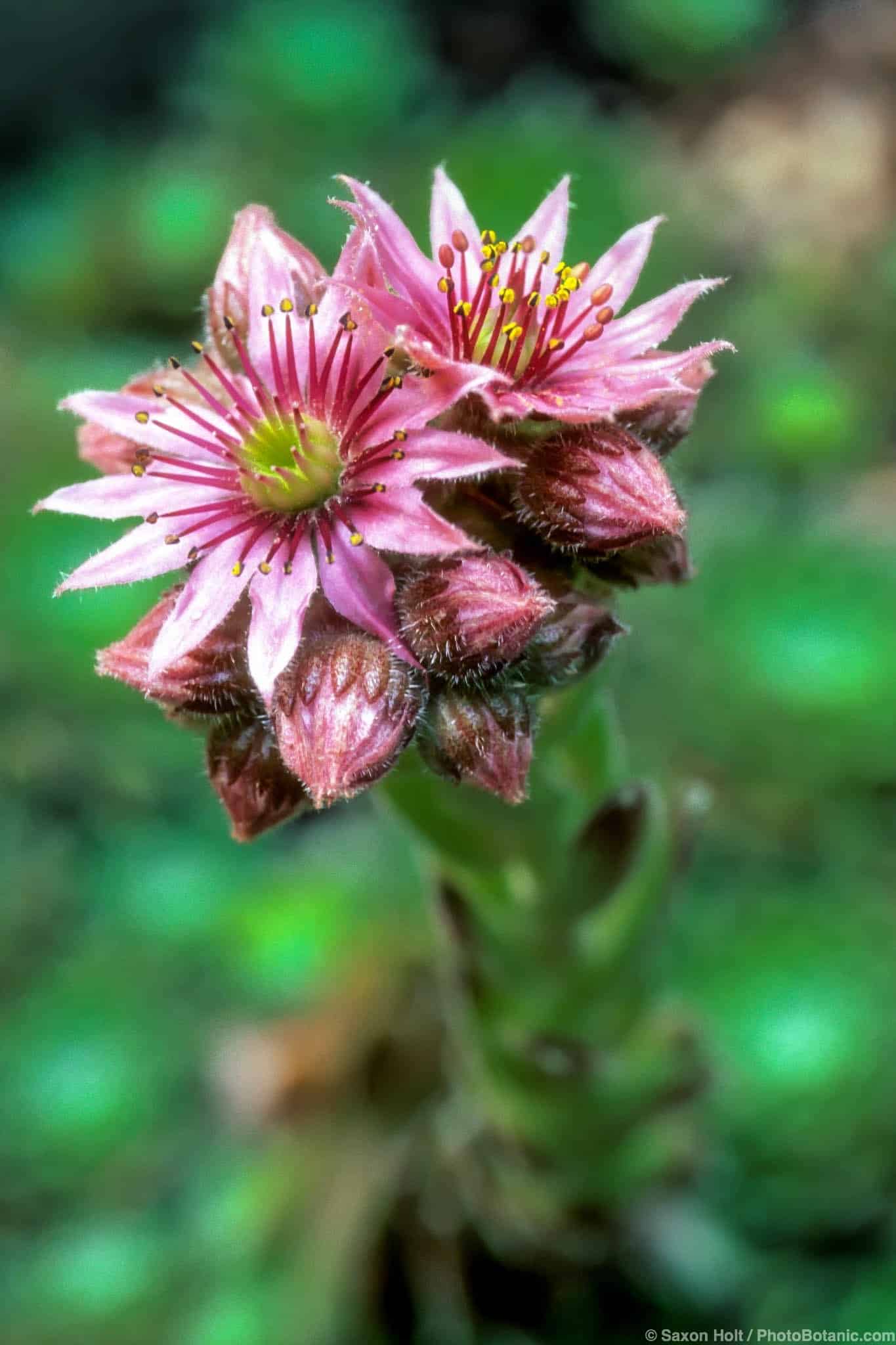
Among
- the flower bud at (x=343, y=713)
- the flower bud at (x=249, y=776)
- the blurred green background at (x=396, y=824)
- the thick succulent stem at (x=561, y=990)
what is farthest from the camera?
the blurred green background at (x=396, y=824)

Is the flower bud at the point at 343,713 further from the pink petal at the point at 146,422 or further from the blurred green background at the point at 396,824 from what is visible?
the blurred green background at the point at 396,824

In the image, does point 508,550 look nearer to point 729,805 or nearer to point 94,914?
point 729,805

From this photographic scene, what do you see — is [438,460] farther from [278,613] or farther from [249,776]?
[249,776]

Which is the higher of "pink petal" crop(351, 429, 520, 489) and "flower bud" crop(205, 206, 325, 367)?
"flower bud" crop(205, 206, 325, 367)

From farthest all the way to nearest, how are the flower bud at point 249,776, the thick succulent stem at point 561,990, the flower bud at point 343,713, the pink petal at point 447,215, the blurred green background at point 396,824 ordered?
the blurred green background at point 396,824
the thick succulent stem at point 561,990
the pink petal at point 447,215
the flower bud at point 249,776
the flower bud at point 343,713

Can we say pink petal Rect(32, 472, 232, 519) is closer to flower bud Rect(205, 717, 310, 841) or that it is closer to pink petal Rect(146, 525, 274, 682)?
pink petal Rect(146, 525, 274, 682)

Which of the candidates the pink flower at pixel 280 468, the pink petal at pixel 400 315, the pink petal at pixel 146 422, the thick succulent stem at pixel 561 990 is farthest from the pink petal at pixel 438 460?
the thick succulent stem at pixel 561 990

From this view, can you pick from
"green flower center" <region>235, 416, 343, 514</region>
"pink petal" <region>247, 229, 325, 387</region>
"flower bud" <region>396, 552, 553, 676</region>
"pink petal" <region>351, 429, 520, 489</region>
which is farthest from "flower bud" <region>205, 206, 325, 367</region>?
"flower bud" <region>396, 552, 553, 676</region>
